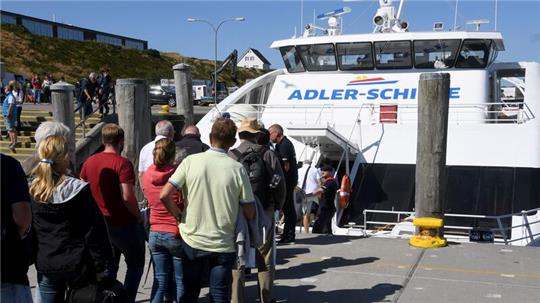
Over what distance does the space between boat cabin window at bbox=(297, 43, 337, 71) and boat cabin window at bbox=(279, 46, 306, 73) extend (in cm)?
18

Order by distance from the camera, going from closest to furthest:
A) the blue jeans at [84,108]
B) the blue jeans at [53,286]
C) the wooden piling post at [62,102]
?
the blue jeans at [53,286] < the wooden piling post at [62,102] < the blue jeans at [84,108]

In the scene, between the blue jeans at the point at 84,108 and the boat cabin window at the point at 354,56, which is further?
the blue jeans at the point at 84,108

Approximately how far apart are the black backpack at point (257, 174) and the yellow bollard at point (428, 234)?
3.08 metres

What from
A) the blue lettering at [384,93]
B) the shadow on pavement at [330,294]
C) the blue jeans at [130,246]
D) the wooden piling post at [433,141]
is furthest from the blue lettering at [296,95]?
the blue jeans at [130,246]

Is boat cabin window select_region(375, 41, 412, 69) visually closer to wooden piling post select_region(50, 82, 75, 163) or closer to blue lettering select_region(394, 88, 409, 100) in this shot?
blue lettering select_region(394, 88, 409, 100)

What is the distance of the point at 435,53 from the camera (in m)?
13.0

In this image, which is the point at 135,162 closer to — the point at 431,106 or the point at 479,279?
the point at 431,106

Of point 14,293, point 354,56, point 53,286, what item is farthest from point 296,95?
point 14,293

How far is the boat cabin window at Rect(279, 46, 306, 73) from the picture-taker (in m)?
14.0

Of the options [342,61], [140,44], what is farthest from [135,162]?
[140,44]

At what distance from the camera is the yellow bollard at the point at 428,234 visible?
7.12 metres

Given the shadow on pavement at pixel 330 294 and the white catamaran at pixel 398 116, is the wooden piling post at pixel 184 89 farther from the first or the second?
the shadow on pavement at pixel 330 294

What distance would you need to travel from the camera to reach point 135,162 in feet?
29.3

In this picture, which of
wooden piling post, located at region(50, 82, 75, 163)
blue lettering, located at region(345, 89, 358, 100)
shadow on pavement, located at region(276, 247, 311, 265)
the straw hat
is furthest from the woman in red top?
blue lettering, located at region(345, 89, 358, 100)
